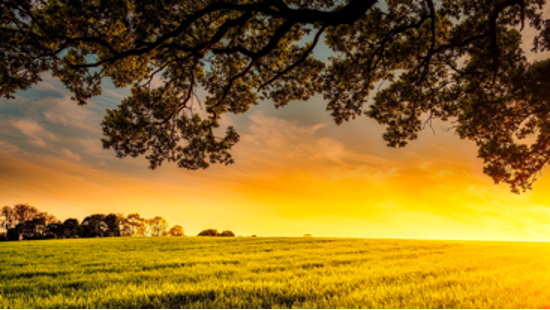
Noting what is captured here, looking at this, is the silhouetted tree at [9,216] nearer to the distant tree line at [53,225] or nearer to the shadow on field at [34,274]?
the distant tree line at [53,225]

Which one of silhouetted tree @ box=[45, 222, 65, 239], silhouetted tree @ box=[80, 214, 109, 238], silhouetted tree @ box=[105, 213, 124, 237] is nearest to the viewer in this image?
silhouetted tree @ box=[45, 222, 65, 239]

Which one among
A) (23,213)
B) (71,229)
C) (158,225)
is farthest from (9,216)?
(158,225)

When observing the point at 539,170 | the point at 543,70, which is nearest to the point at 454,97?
the point at 543,70

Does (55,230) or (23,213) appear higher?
(23,213)

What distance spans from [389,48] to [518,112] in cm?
694

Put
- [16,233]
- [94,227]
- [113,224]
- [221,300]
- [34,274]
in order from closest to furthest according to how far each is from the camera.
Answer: [221,300] < [34,274] < [16,233] < [94,227] < [113,224]

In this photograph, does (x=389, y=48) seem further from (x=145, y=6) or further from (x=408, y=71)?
(x=145, y=6)

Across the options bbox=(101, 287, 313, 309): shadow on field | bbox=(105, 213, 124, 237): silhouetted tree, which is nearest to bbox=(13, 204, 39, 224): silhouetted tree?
bbox=(105, 213, 124, 237): silhouetted tree

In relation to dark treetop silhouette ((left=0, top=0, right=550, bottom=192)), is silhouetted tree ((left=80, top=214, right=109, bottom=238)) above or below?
below

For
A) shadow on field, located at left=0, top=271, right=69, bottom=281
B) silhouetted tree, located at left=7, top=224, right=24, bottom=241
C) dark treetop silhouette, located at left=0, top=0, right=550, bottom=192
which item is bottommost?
silhouetted tree, located at left=7, top=224, right=24, bottom=241

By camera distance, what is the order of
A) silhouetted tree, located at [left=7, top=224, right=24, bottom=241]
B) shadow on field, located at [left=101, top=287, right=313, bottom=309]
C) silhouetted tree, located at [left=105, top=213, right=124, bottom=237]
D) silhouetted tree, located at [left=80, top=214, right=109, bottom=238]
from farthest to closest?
silhouetted tree, located at [left=105, top=213, right=124, bottom=237] < silhouetted tree, located at [left=80, top=214, right=109, bottom=238] < silhouetted tree, located at [left=7, top=224, right=24, bottom=241] < shadow on field, located at [left=101, top=287, right=313, bottom=309]

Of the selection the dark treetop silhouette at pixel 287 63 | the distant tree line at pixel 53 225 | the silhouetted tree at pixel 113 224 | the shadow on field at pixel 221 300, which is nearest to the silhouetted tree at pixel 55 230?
the distant tree line at pixel 53 225

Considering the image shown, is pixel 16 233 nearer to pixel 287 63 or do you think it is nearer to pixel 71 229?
pixel 71 229

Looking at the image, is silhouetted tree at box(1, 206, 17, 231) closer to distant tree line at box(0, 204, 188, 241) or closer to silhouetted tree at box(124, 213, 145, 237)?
distant tree line at box(0, 204, 188, 241)
